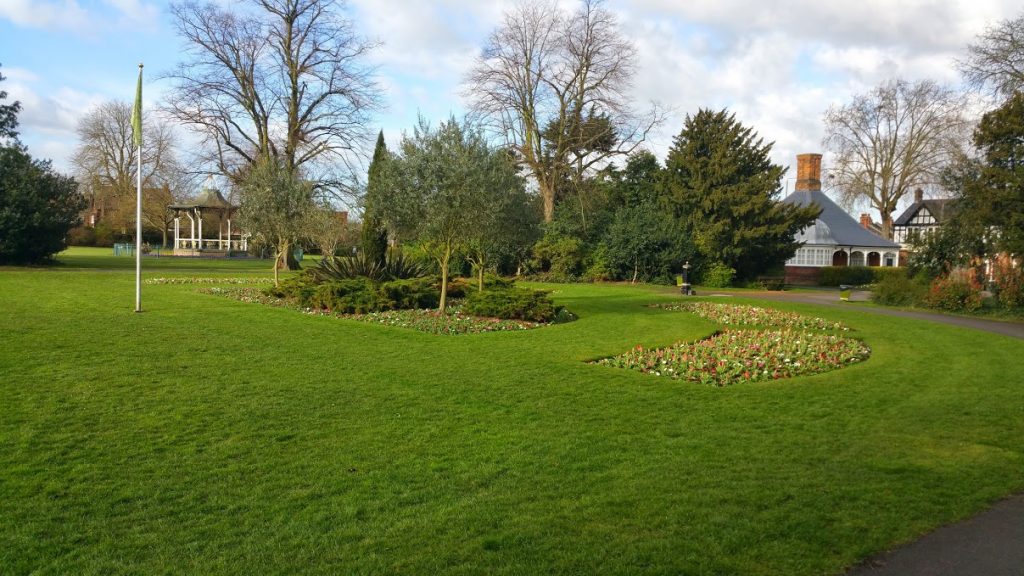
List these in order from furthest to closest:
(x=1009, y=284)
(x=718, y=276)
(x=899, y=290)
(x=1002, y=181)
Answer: (x=718, y=276) < (x=899, y=290) < (x=1009, y=284) < (x=1002, y=181)

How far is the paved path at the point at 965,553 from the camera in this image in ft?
13.6

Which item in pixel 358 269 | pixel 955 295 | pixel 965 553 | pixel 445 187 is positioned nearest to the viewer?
pixel 965 553

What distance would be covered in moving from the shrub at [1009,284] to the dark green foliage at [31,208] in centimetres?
3866

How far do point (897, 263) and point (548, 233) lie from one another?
30.3 m

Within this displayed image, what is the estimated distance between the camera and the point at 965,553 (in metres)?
4.43

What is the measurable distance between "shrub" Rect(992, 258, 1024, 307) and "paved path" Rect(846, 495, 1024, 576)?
19.2m

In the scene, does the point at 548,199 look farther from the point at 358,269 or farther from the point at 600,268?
the point at 358,269

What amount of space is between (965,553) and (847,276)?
43.5 metres

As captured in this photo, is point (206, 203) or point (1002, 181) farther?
point (206, 203)

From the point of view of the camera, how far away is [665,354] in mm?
12094

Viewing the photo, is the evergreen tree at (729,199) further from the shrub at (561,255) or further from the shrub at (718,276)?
the shrub at (561,255)

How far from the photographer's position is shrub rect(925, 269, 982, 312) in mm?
21625

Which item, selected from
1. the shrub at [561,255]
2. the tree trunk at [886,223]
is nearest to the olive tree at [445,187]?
the shrub at [561,255]

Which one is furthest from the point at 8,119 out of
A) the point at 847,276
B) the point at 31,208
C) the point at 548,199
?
the point at 847,276
